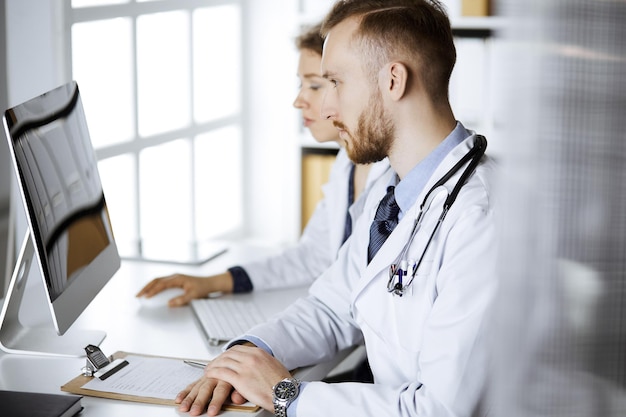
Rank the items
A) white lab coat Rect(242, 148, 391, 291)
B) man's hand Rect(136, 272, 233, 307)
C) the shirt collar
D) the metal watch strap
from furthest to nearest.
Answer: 1. white lab coat Rect(242, 148, 391, 291)
2. man's hand Rect(136, 272, 233, 307)
3. the shirt collar
4. the metal watch strap

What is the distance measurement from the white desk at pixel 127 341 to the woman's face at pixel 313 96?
44 centimetres

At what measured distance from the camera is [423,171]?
1.47 meters

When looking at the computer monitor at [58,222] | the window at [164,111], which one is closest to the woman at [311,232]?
the computer monitor at [58,222]

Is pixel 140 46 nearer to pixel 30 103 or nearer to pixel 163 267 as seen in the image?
pixel 163 267

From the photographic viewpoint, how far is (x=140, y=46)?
3316 mm

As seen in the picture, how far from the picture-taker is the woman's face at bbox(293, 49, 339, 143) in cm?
217

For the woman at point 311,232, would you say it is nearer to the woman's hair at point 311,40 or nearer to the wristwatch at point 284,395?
the woman's hair at point 311,40

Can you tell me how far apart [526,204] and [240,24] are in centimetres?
371

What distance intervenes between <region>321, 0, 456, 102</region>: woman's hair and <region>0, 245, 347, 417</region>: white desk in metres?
0.58

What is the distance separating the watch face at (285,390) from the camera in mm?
1337

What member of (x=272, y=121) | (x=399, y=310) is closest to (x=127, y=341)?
(x=399, y=310)

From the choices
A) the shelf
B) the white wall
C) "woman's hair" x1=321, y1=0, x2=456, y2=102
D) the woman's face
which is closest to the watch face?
"woman's hair" x1=321, y1=0, x2=456, y2=102

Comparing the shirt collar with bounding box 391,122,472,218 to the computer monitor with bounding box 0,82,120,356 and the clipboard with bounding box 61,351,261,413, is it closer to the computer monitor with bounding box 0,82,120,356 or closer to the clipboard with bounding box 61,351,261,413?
the clipboard with bounding box 61,351,261,413

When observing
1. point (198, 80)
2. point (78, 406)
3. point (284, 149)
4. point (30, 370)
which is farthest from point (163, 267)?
point (284, 149)
